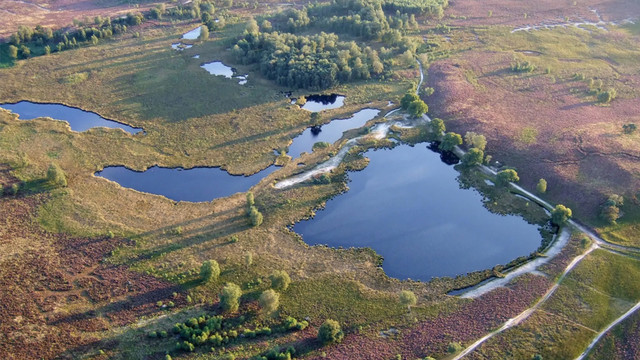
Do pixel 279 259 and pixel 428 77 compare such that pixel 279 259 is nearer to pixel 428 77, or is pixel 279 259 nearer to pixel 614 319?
pixel 614 319

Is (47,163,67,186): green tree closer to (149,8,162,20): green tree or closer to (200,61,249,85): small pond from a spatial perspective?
(200,61,249,85): small pond

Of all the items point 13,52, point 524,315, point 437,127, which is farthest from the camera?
point 13,52

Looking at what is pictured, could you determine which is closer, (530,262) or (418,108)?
(530,262)

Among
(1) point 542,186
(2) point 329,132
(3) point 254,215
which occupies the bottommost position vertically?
(3) point 254,215

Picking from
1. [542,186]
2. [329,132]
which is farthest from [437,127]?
[542,186]

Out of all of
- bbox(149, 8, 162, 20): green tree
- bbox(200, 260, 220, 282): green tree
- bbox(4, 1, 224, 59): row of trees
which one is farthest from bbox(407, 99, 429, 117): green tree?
bbox(149, 8, 162, 20): green tree

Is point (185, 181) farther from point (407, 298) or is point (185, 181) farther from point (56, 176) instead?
point (407, 298)
